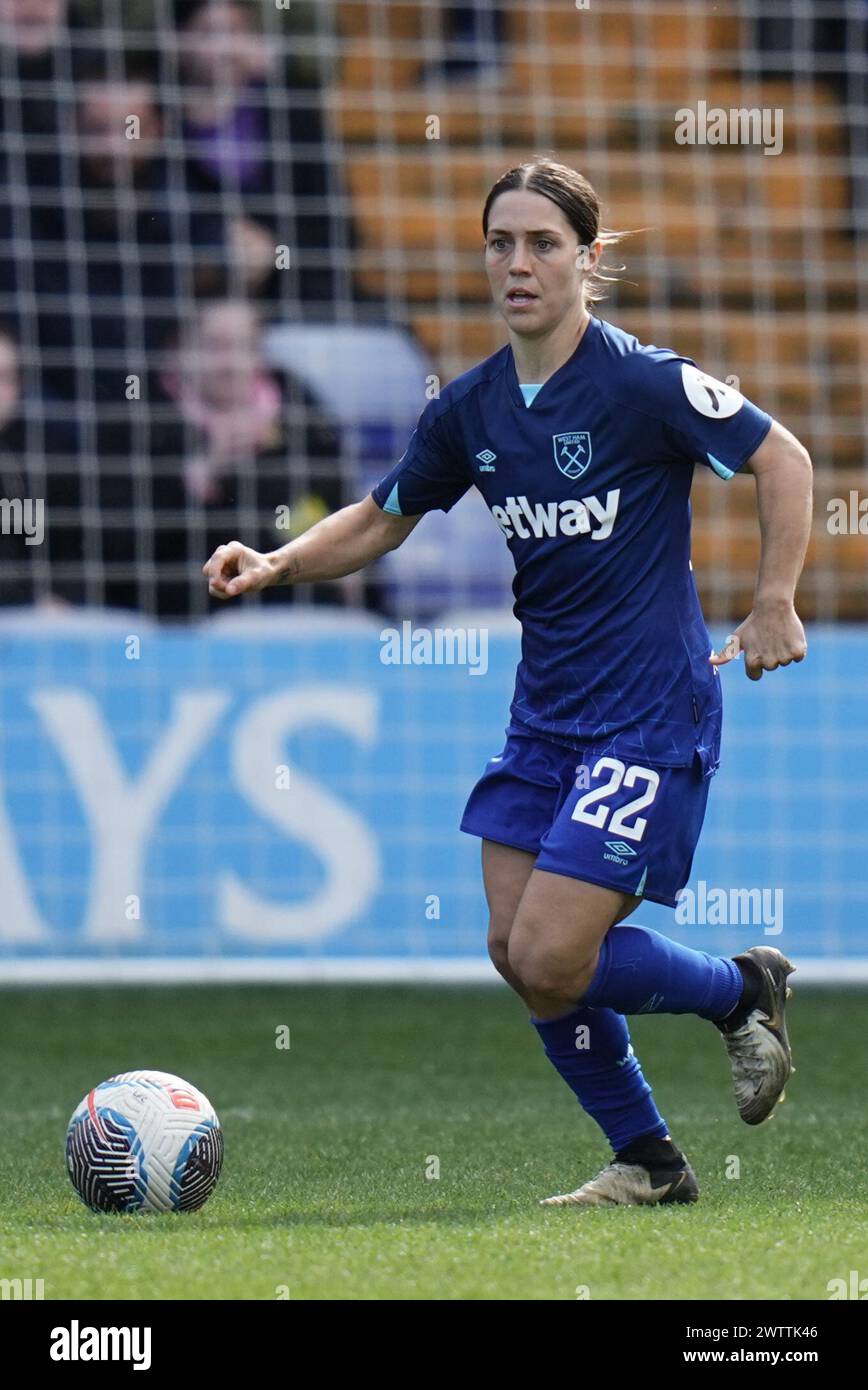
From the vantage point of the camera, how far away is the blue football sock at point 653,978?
4297mm

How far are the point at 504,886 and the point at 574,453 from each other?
0.87m

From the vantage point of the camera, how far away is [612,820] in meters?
4.21

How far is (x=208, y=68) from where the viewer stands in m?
10.4

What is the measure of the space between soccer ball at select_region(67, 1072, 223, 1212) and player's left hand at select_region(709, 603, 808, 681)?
4.59 ft

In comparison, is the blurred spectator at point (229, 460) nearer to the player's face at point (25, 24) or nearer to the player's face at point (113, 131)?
the player's face at point (113, 131)

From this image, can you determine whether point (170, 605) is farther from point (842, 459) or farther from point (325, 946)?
point (842, 459)

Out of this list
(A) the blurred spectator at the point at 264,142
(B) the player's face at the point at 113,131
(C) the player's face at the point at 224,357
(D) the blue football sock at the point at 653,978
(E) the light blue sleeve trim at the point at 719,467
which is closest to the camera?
(E) the light blue sleeve trim at the point at 719,467

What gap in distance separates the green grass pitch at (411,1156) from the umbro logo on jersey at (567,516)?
1.30m

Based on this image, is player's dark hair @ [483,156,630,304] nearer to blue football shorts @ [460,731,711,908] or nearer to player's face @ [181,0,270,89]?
blue football shorts @ [460,731,711,908]

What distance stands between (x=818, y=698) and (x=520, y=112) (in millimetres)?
4289

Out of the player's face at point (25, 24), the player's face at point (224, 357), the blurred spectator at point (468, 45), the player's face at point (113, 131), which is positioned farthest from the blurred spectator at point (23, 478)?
the blurred spectator at point (468, 45)

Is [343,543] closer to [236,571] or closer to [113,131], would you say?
[236,571]

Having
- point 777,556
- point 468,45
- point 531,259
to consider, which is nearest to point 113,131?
point 468,45

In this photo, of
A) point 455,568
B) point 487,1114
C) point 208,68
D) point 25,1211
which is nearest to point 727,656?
point 25,1211
